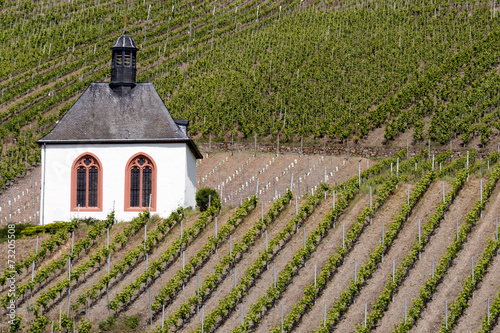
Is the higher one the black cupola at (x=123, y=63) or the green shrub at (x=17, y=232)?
the black cupola at (x=123, y=63)

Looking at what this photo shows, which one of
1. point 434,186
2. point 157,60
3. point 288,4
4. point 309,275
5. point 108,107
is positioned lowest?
point 309,275

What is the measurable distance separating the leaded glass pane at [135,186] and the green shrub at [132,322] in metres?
11.2

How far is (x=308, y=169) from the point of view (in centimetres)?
5631

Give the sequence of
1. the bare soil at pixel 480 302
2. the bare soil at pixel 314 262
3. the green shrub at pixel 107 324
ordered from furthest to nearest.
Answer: the green shrub at pixel 107 324, the bare soil at pixel 314 262, the bare soil at pixel 480 302

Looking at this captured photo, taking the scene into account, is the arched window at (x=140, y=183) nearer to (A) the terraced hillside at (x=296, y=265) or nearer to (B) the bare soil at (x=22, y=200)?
(A) the terraced hillside at (x=296, y=265)

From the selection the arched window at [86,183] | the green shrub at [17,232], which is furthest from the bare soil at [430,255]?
the green shrub at [17,232]

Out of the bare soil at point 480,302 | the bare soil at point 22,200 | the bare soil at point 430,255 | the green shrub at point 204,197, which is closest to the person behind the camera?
the bare soil at point 480,302

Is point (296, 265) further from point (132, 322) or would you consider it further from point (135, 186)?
point (135, 186)

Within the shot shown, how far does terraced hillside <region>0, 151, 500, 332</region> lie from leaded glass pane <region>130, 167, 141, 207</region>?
1.54 m

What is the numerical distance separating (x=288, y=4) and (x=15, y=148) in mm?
46743

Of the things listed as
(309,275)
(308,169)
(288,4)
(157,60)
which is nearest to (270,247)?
(309,275)

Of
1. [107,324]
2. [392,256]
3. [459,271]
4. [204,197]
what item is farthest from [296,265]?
[204,197]

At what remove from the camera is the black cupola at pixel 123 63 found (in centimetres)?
4714

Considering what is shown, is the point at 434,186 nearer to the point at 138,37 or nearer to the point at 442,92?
Answer: the point at 442,92
